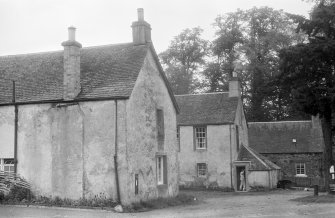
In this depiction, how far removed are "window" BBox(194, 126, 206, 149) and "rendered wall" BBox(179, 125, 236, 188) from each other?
411 millimetres

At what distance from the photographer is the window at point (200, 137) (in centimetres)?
4000

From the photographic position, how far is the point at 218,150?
39.2 m

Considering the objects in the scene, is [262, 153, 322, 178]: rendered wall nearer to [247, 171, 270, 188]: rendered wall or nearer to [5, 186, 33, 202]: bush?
[247, 171, 270, 188]: rendered wall

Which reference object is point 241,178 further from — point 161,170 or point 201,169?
point 161,170

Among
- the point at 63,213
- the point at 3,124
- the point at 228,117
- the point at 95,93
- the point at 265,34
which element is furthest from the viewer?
the point at 265,34

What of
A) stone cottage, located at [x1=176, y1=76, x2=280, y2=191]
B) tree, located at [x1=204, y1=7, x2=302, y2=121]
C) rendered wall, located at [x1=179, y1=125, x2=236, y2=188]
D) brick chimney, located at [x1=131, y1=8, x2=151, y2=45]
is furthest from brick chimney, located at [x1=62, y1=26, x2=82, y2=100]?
tree, located at [x1=204, y1=7, x2=302, y2=121]

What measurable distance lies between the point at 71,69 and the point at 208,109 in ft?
63.9

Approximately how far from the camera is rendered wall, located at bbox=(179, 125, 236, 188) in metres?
38.8

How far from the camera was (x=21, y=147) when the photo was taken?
2427 cm

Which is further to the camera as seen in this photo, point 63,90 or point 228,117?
point 228,117

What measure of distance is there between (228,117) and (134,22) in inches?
628

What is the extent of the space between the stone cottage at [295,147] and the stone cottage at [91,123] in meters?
22.7

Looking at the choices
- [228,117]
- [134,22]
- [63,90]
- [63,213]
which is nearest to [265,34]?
[228,117]

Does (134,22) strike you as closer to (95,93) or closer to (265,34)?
(95,93)
